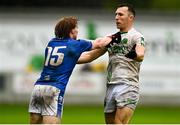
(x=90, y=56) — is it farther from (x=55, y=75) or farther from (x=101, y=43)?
(x=55, y=75)

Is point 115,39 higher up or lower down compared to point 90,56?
higher up

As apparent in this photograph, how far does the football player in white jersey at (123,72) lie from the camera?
1600 cm

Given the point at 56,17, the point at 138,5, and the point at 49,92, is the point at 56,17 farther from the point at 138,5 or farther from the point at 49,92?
the point at 49,92

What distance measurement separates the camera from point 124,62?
16109mm

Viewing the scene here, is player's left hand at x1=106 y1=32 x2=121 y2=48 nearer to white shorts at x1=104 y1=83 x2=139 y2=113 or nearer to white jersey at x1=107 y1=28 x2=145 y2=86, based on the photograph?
white jersey at x1=107 y1=28 x2=145 y2=86

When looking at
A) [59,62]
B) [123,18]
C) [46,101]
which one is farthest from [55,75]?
[123,18]

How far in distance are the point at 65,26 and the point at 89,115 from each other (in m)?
14.5

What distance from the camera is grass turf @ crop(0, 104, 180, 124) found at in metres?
27.2

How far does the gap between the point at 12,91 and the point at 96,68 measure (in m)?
3.12

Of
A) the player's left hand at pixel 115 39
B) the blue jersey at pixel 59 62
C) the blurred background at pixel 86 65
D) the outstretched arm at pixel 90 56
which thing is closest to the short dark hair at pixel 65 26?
the blue jersey at pixel 59 62

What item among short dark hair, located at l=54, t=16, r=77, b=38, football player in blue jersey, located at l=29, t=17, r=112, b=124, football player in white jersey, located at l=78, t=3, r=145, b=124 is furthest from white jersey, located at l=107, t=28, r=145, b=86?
short dark hair, located at l=54, t=16, r=77, b=38

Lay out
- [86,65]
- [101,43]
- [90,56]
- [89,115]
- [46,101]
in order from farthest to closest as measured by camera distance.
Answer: [86,65] < [89,115] < [90,56] < [101,43] < [46,101]

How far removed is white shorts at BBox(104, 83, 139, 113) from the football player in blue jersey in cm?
101

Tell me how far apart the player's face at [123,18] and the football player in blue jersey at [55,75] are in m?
0.90
